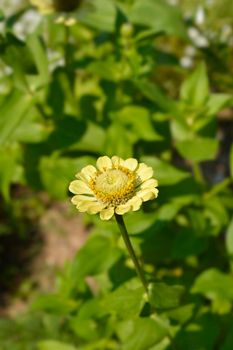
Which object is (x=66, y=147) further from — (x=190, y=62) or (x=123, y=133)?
(x=190, y=62)

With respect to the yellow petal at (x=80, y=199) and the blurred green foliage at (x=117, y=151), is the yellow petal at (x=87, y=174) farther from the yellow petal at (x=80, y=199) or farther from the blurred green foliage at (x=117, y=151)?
the blurred green foliage at (x=117, y=151)

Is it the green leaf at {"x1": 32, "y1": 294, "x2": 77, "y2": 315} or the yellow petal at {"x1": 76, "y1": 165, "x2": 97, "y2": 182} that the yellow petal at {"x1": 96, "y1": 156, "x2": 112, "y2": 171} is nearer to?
the yellow petal at {"x1": 76, "y1": 165, "x2": 97, "y2": 182}

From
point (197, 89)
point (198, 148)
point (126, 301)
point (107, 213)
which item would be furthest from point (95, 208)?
point (197, 89)

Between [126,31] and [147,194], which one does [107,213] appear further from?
[126,31]

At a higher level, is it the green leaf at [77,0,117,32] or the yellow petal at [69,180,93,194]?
the green leaf at [77,0,117,32]

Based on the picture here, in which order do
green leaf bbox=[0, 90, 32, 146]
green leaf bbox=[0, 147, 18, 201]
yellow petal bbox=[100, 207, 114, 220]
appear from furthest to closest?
green leaf bbox=[0, 147, 18, 201] → green leaf bbox=[0, 90, 32, 146] → yellow petal bbox=[100, 207, 114, 220]

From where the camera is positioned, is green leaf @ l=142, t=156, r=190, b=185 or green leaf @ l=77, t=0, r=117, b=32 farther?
green leaf @ l=77, t=0, r=117, b=32

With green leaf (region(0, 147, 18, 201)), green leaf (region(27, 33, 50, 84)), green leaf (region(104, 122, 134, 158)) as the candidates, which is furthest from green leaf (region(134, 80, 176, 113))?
green leaf (region(0, 147, 18, 201))
